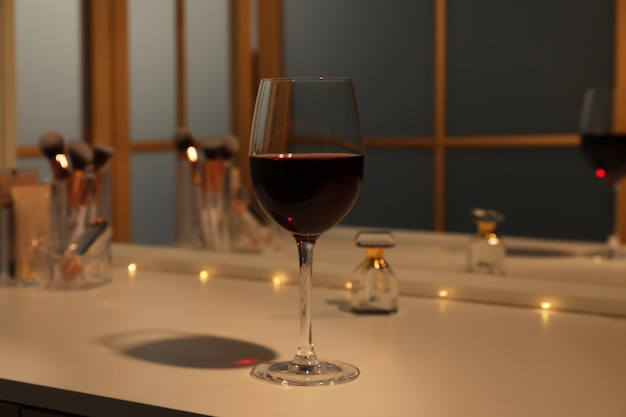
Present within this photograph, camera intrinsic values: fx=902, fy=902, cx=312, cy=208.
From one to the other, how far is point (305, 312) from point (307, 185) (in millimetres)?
89

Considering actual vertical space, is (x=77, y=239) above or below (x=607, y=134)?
below

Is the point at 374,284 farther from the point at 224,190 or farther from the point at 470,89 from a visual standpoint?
the point at 470,89

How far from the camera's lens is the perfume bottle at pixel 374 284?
0.84 metres

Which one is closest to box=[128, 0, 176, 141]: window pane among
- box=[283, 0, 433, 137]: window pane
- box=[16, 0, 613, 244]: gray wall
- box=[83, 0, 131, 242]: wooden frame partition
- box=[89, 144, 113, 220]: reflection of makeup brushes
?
box=[83, 0, 131, 242]: wooden frame partition

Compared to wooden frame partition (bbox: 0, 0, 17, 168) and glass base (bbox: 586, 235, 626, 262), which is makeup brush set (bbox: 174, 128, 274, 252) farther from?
glass base (bbox: 586, 235, 626, 262)

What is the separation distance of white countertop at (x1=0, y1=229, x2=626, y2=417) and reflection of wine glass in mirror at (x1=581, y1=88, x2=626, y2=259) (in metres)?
0.20

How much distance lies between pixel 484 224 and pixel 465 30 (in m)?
0.91

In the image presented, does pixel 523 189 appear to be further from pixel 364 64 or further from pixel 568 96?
pixel 364 64

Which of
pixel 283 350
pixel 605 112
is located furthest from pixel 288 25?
pixel 283 350

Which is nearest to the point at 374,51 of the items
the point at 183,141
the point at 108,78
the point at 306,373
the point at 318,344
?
the point at 183,141

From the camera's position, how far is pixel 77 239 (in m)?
1.04

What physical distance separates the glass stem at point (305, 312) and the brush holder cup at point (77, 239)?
1.45 feet

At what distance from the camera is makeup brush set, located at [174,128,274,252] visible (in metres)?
1.29

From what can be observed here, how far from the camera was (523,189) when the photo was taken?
74.2 inches
